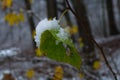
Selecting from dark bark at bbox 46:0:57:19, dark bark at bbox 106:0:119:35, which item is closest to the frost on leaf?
dark bark at bbox 46:0:57:19

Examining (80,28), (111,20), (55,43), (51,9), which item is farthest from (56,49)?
(111,20)

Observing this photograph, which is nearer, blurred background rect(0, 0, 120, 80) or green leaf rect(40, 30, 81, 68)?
green leaf rect(40, 30, 81, 68)

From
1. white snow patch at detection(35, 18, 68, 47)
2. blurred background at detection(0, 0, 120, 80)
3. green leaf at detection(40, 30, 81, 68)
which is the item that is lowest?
green leaf at detection(40, 30, 81, 68)

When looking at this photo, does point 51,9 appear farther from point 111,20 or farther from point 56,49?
point 111,20

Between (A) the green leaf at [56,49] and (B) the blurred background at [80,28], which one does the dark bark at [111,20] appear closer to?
(B) the blurred background at [80,28]

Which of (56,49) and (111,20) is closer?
(56,49)

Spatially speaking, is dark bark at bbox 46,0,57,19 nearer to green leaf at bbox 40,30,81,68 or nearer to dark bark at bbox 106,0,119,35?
green leaf at bbox 40,30,81,68

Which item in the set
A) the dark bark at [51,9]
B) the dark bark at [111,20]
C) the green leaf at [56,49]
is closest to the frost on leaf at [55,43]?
the green leaf at [56,49]
